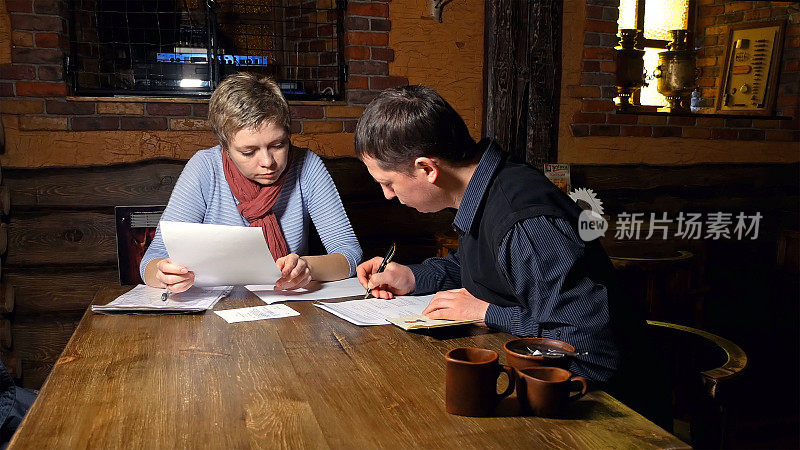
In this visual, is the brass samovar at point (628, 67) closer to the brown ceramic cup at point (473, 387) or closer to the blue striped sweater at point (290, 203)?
the blue striped sweater at point (290, 203)

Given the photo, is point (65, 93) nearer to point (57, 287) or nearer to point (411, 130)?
point (57, 287)

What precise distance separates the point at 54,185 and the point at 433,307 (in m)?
2.19

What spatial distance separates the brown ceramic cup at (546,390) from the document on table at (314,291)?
88 cm

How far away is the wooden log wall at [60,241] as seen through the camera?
2895 millimetres

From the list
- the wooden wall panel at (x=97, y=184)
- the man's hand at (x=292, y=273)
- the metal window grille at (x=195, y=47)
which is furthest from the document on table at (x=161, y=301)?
the metal window grille at (x=195, y=47)

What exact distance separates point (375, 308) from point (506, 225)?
526 mm

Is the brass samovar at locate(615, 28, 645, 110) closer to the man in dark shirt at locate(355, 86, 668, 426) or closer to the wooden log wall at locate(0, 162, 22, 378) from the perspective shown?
the man in dark shirt at locate(355, 86, 668, 426)

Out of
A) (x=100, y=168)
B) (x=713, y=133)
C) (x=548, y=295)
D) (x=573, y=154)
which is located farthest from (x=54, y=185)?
(x=713, y=133)

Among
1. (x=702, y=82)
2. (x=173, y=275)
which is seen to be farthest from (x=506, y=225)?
(x=702, y=82)

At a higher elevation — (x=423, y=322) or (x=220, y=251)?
(x=220, y=251)

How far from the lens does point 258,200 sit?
2.22 meters

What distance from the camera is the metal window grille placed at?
A: 10.1ft

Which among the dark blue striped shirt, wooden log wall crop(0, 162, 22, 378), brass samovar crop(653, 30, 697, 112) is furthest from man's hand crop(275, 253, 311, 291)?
brass samovar crop(653, 30, 697, 112)

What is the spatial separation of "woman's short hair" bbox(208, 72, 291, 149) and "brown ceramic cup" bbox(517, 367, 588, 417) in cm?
134
